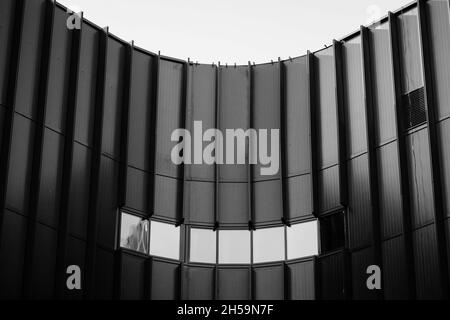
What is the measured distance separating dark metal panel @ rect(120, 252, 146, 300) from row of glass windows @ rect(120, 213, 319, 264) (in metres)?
0.67

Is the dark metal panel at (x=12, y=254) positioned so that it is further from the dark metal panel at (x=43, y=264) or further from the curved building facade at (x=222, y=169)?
the dark metal panel at (x=43, y=264)

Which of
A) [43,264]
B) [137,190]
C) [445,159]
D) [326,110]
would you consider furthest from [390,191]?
[43,264]

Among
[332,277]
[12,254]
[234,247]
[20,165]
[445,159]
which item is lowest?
[12,254]

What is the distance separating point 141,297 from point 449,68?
16.4 m

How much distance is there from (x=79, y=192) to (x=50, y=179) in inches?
71.8

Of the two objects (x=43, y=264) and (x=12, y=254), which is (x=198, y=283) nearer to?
(x=43, y=264)

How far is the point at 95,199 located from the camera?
36688mm

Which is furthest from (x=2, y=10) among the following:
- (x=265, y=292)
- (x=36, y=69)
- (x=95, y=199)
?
(x=265, y=292)

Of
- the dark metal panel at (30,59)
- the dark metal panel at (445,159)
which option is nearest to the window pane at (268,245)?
the dark metal panel at (445,159)

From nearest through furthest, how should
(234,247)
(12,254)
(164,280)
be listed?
(12,254)
(164,280)
(234,247)

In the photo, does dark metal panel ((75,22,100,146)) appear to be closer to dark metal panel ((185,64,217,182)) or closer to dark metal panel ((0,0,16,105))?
dark metal panel ((0,0,16,105))

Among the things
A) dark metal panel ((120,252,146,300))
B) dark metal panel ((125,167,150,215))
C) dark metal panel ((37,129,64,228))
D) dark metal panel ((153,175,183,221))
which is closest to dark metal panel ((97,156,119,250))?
dark metal panel ((125,167,150,215))

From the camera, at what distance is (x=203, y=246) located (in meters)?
41.3

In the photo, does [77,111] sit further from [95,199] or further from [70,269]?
[70,269]
